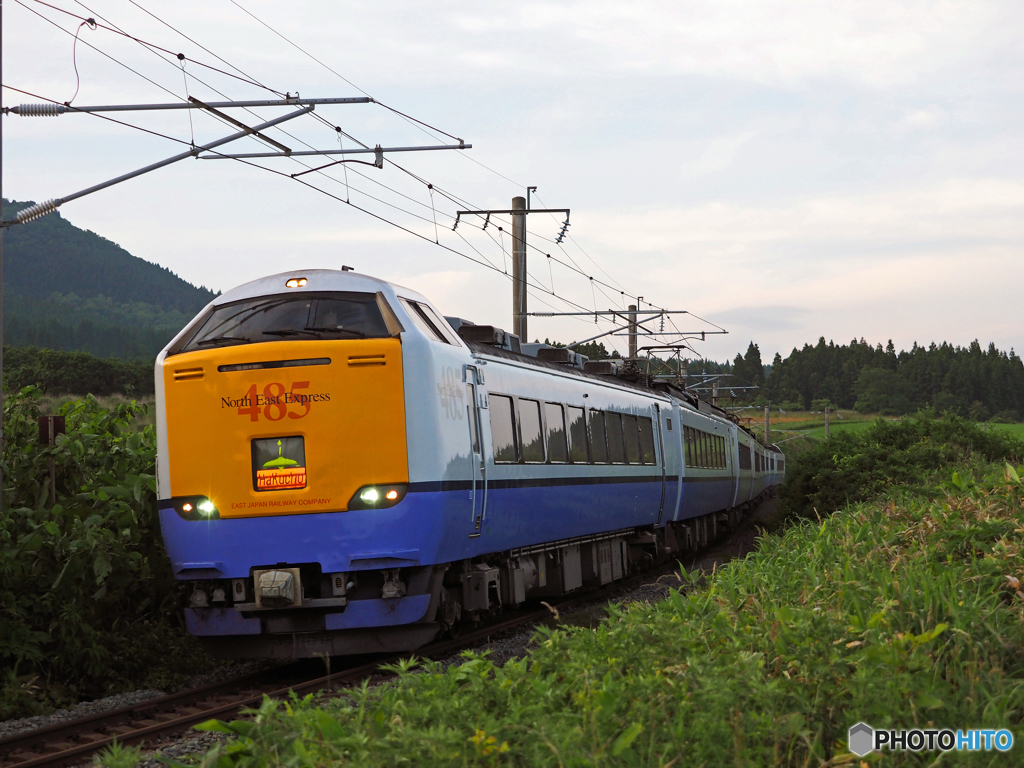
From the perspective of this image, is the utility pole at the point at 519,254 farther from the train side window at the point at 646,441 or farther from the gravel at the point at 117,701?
the gravel at the point at 117,701

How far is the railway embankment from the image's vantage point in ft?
13.6

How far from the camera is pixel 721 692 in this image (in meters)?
4.36

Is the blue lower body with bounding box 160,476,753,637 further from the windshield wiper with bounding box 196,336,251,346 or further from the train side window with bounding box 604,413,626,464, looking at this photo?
the train side window with bounding box 604,413,626,464

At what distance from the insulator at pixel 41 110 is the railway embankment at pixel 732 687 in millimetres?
6721

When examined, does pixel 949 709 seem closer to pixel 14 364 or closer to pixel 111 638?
pixel 111 638

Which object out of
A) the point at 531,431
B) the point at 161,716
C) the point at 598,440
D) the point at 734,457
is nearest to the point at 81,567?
the point at 161,716

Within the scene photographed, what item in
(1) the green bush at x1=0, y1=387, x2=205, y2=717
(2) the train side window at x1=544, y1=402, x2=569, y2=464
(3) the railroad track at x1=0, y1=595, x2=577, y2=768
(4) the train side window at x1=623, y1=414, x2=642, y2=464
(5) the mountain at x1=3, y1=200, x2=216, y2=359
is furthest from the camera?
(5) the mountain at x1=3, y1=200, x2=216, y2=359

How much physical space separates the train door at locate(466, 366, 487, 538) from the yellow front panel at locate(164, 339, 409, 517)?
45.4 inches

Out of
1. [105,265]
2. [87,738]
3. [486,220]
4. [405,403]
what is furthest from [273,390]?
[105,265]

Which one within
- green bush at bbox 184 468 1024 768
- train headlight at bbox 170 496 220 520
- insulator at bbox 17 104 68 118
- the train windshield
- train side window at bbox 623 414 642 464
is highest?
insulator at bbox 17 104 68 118

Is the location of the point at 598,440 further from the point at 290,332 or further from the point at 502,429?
the point at 290,332

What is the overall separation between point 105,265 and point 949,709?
20067cm

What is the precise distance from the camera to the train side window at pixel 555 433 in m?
11.6

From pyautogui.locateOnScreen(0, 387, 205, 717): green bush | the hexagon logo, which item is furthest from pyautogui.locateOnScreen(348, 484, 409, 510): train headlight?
the hexagon logo
